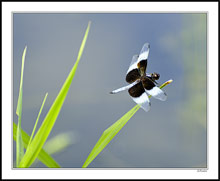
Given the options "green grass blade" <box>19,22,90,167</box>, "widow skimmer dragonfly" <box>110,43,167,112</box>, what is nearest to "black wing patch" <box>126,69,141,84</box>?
"widow skimmer dragonfly" <box>110,43,167,112</box>

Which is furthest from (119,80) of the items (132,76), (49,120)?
(49,120)

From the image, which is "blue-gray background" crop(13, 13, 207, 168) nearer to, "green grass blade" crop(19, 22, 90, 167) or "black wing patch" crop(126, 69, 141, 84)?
"black wing patch" crop(126, 69, 141, 84)

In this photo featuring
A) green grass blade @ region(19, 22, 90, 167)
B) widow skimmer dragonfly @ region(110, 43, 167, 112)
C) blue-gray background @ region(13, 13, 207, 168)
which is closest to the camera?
green grass blade @ region(19, 22, 90, 167)

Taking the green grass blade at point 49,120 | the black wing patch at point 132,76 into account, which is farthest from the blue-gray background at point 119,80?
the green grass blade at point 49,120

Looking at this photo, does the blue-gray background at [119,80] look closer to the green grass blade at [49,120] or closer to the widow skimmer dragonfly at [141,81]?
the widow skimmer dragonfly at [141,81]

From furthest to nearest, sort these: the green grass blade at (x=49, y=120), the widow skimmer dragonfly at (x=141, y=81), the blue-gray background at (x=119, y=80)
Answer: the blue-gray background at (x=119, y=80)
the widow skimmer dragonfly at (x=141, y=81)
the green grass blade at (x=49, y=120)

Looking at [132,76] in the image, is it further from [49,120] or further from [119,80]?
[49,120]

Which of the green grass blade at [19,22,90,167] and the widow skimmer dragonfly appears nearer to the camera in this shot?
the green grass blade at [19,22,90,167]
